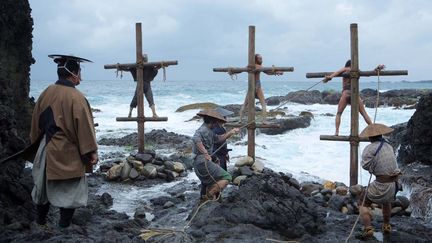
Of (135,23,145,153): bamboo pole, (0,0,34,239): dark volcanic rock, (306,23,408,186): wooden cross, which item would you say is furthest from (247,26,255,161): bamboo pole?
(0,0,34,239): dark volcanic rock

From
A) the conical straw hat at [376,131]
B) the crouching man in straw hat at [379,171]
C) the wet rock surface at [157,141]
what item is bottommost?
the wet rock surface at [157,141]

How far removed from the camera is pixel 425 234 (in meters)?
7.18

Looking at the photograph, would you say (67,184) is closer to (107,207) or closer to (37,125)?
(37,125)

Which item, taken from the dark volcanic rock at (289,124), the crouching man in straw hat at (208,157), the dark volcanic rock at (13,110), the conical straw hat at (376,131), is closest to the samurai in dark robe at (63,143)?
the dark volcanic rock at (13,110)

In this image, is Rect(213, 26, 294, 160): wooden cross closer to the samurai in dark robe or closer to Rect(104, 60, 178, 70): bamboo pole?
Rect(104, 60, 178, 70): bamboo pole

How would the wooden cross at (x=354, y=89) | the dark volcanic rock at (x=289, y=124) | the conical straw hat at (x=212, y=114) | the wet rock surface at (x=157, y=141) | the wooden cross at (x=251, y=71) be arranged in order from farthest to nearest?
the dark volcanic rock at (x=289, y=124), the wet rock surface at (x=157, y=141), the wooden cross at (x=251, y=71), the wooden cross at (x=354, y=89), the conical straw hat at (x=212, y=114)

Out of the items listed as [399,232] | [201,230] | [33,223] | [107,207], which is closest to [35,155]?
[33,223]

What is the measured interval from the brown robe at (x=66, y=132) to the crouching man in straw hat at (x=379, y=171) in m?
3.98

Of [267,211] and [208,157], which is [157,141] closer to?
[208,157]

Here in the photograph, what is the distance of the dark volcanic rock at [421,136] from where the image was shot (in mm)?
12141

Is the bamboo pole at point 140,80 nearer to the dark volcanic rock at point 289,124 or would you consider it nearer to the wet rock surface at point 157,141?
the wet rock surface at point 157,141

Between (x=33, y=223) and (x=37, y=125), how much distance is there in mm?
1322

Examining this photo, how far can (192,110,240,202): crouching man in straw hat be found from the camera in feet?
24.0

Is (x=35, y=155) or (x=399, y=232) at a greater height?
(x=35, y=155)
